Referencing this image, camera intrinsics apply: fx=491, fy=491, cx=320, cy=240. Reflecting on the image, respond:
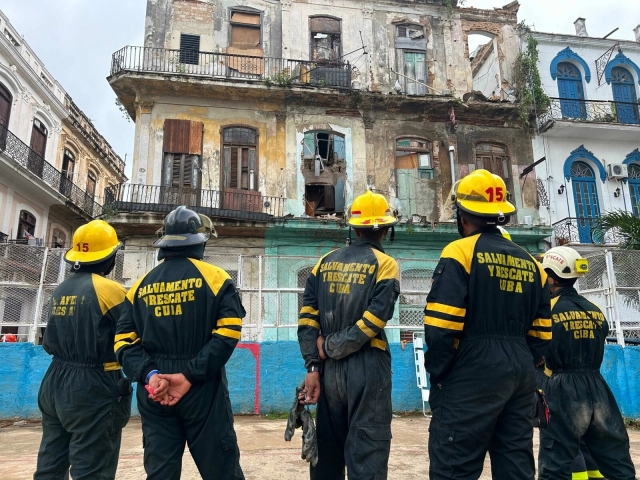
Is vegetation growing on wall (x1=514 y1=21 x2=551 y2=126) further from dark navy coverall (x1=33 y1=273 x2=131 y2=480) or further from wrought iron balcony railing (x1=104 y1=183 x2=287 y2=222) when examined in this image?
dark navy coverall (x1=33 y1=273 x2=131 y2=480)

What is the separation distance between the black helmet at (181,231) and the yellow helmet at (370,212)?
1032mm

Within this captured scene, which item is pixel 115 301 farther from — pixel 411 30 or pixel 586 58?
pixel 586 58

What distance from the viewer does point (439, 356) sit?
262cm

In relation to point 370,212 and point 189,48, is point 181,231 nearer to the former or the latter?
point 370,212

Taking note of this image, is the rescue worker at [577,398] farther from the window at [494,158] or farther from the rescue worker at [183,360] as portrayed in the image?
the window at [494,158]

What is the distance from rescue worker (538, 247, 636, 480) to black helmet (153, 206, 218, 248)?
2.71 meters

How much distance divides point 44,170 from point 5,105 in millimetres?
2688

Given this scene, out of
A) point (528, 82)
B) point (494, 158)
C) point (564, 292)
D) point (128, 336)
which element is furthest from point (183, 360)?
point (528, 82)

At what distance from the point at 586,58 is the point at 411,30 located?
6280 millimetres

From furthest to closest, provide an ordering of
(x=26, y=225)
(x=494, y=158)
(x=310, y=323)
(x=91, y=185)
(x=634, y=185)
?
(x=91, y=185)
(x=26, y=225)
(x=634, y=185)
(x=494, y=158)
(x=310, y=323)

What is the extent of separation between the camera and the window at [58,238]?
20.5 meters

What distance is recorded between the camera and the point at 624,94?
17344 mm

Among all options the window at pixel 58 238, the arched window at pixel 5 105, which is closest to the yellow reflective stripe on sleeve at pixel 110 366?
the arched window at pixel 5 105

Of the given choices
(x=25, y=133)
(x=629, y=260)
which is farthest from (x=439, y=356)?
(x=25, y=133)
